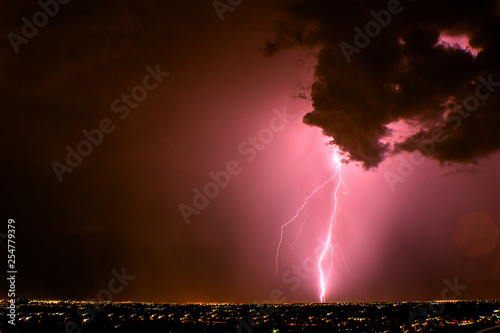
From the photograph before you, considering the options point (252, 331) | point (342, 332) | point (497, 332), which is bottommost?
point (497, 332)

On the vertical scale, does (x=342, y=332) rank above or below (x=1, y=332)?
below

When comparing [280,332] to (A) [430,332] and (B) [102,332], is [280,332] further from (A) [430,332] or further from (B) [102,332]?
(B) [102,332]

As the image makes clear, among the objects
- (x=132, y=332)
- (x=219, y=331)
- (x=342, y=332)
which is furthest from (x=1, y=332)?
(x=342, y=332)

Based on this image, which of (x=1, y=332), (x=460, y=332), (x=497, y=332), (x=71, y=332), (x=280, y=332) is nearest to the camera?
(x=497, y=332)

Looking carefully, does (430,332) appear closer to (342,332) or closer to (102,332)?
(342,332)

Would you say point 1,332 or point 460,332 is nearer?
point 460,332

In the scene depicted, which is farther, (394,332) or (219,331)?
(219,331)

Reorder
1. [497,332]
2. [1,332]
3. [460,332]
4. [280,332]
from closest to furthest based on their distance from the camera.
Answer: [497,332], [460,332], [1,332], [280,332]

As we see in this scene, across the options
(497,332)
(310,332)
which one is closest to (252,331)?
(310,332)

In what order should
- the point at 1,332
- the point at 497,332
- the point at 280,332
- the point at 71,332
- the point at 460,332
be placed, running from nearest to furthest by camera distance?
the point at 497,332
the point at 460,332
the point at 1,332
the point at 280,332
the point at 71,332
